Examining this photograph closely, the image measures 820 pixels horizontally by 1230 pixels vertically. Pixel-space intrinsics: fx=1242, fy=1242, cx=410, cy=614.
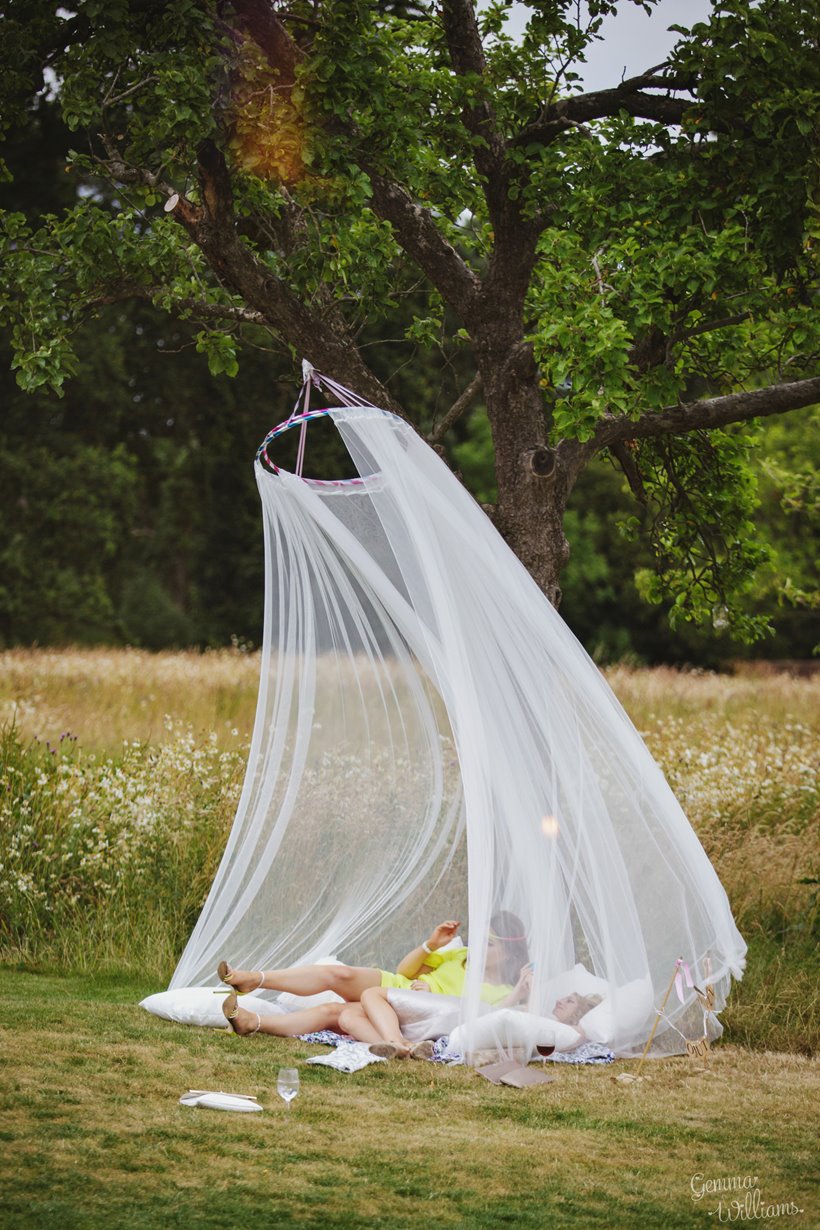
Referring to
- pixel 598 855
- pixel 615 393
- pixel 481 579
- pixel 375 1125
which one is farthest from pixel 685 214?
pixel 375 1125

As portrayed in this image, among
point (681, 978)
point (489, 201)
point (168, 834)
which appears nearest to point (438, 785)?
point (681, 978)

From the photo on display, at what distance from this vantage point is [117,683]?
37.3 feet

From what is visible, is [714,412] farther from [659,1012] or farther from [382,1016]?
[382,1016]

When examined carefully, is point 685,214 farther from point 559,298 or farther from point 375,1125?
point 375,1125

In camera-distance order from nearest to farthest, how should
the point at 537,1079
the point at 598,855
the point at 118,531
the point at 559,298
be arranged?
the point at 537,1079 → the point at 598,855 → the point at 559,298 → the point at 118,531

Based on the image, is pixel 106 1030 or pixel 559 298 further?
pixel 559 298

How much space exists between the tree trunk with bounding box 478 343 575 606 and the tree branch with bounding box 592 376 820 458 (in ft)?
0.91

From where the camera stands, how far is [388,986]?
536 centimetres

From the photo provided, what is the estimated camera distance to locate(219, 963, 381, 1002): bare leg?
516cm

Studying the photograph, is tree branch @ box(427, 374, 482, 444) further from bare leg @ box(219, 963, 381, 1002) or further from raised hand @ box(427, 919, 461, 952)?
bare leg @ box(219, 963, 381, 1002)

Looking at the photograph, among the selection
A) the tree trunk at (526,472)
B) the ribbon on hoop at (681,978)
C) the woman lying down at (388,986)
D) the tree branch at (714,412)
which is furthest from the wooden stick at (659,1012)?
the tree branch at (714,412)

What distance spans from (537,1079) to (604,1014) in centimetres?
43

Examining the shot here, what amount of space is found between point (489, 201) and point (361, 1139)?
15.2 ft

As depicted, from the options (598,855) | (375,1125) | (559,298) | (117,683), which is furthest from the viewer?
(117,683)
